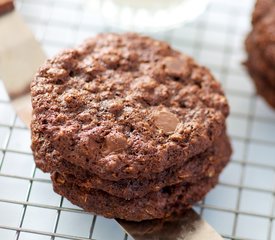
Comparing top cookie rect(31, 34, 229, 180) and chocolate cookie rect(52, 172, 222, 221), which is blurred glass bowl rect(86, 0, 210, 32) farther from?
chocolate cookie rect(52, 172, 222, 221)

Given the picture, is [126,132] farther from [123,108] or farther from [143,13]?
[143,13]

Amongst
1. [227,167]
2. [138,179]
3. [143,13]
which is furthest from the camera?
[143,13]

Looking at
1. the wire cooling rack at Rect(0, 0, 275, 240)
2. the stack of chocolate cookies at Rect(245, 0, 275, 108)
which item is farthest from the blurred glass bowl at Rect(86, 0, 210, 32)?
the stack of chocolate cookies at Rect(245, 0, 275, 108)

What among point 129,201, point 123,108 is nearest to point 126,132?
point 123,108

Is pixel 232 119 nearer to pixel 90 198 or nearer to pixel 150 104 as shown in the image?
pixel 150 104

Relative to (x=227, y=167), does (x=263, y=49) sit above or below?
above

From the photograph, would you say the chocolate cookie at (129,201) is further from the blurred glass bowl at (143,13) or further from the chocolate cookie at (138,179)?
the blurred glass bowl at (143,13)

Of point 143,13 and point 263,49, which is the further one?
point 143,13
